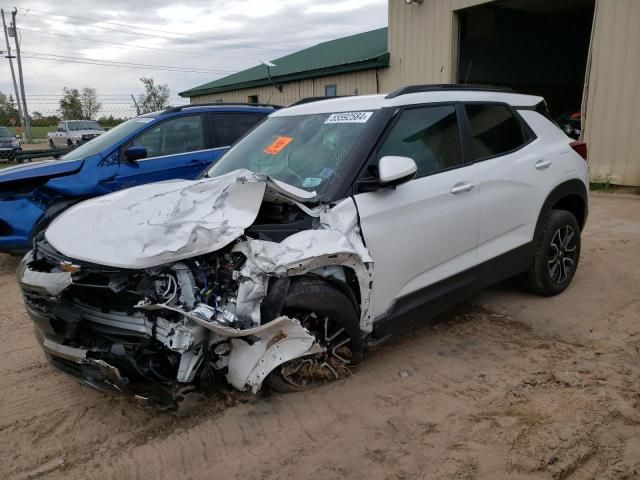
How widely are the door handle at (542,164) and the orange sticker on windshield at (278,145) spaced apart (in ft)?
6.83

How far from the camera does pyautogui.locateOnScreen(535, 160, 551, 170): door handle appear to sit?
426 centimetres

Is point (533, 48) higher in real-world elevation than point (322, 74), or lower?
higher

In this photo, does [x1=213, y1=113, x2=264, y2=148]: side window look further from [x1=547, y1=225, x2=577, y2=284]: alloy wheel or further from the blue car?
[x1=547, y1=225, x2=577, y2=284]: alloy wheel

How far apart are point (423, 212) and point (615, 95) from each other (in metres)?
8.53

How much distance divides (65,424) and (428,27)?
1225 centimetres

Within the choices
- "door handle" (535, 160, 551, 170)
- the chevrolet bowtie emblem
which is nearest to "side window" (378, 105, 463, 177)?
"door handle" (535, 160, 551, 170)

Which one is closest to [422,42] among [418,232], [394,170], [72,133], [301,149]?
[301,149]

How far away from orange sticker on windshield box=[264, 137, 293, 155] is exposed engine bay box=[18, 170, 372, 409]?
3.41 ft

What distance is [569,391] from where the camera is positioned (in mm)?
3146

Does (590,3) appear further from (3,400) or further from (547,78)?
(3,400)

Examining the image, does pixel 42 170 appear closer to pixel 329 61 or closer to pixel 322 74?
pixel 322 74

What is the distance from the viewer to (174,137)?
6.81m

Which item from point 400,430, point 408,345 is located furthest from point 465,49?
point 400,430

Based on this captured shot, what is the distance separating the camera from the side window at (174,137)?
260 inches
